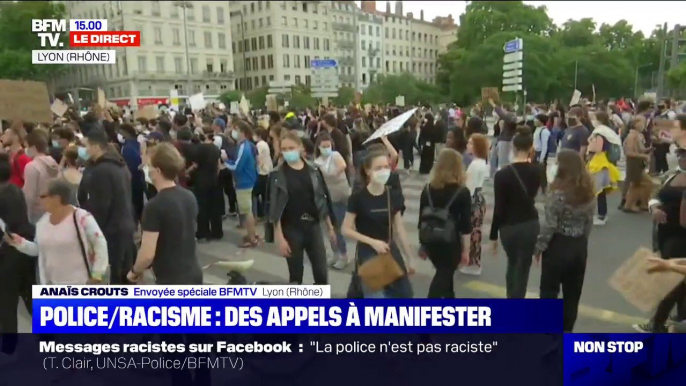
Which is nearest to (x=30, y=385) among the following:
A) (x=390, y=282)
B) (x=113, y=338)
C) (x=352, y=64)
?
(x=113, y=338)

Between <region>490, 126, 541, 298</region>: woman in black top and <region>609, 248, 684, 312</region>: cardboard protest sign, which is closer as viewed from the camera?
<region>609, 248, 684, 312</region>: cardboard protest sign

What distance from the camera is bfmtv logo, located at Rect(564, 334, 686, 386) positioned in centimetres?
345

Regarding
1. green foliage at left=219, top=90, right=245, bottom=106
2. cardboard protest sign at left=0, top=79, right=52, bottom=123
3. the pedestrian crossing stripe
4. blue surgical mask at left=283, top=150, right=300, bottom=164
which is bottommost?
the pedestrian crossing stripe

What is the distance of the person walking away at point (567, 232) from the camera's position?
3686 mm

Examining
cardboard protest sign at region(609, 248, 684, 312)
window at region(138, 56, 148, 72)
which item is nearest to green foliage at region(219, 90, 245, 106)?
window at region(138, 56, 148, 72)

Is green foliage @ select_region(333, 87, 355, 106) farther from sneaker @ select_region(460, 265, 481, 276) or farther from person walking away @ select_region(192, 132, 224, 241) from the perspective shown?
sneaker @ select_region(460, 265, 481, 276)

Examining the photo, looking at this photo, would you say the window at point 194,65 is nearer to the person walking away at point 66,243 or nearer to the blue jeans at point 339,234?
the blue jeans at point 339,234

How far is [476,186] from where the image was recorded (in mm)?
5539

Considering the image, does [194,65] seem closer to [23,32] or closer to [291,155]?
[23,32]

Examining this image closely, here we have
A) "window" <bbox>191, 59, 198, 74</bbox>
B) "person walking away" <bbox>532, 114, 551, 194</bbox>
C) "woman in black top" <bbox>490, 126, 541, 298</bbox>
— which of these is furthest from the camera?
"person walking away" <bbox>532, 114, 551, 194</bbox>

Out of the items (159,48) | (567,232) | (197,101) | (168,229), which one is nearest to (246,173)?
(159,48)

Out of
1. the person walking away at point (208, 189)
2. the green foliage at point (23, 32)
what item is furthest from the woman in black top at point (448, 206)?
the person walking away at point (208, 189)

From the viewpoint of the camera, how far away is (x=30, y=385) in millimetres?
3770
